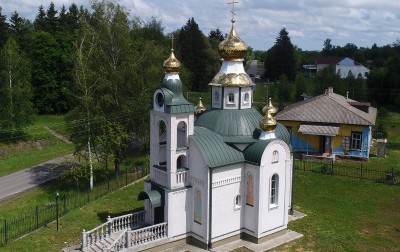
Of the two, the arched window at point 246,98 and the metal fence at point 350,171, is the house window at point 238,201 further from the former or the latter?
the metal fence at point 350,171

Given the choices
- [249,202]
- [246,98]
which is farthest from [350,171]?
[249,202]

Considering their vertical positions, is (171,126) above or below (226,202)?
above

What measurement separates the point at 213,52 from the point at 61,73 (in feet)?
74.3

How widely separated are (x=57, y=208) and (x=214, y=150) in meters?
7.09

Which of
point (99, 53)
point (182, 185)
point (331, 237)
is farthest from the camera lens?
point (99, 53)

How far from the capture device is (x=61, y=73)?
46.8 m

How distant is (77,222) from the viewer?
1975 cm

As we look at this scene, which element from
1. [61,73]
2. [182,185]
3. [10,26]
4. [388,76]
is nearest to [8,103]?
[61,73]

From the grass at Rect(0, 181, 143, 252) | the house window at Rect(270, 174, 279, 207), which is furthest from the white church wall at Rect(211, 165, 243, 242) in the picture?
the grass at Rect(0, 181, 143, 252)

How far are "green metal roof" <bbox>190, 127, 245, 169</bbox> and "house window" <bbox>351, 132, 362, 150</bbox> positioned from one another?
16628mm

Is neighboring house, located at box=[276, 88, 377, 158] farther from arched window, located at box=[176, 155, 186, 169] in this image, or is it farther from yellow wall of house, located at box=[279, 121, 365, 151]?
arched window, located at box=[176, 155, 186, 169]

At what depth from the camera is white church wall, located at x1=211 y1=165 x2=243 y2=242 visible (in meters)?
16.8

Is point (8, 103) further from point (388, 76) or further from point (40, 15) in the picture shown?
point (388, 76)

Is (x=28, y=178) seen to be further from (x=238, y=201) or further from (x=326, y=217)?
Result: (x=326, y=217)
